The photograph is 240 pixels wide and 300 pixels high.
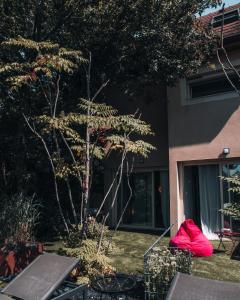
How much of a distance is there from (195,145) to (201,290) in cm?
959

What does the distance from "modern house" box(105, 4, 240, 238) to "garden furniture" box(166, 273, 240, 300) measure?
885 cm

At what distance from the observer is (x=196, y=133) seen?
1342 cm

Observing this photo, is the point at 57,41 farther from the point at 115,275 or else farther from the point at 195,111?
the point at 115,275

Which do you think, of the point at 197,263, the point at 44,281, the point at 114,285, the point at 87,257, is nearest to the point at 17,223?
the point at 87,257

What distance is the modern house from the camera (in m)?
12.8

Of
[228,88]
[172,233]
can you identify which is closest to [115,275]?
[172,233]

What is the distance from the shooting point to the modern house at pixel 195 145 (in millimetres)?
12836

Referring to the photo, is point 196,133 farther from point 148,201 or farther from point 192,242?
point 192,242

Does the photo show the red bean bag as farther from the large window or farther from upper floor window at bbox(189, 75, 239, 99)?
upper floor window at bbox(189, 75, 239, 99)

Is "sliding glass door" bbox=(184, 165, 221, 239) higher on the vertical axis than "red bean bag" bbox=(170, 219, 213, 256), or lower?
higher

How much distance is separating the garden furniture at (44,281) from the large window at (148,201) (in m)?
9.59

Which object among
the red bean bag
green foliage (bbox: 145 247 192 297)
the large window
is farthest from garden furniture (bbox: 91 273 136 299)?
the large window

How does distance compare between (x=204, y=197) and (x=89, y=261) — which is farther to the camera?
(x=204, y=197)

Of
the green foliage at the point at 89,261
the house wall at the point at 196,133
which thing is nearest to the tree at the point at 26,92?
the green foliage at the point at 89,261
